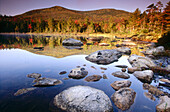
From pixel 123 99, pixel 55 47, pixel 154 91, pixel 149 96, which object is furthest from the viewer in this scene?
pixel 55 47

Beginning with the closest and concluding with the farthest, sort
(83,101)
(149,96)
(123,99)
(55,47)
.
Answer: (83,101)
(123,99)
(149,96)
(55,47)

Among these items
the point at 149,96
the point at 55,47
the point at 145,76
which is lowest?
the point at 149,96

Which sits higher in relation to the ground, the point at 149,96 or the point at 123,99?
the point at 123,99

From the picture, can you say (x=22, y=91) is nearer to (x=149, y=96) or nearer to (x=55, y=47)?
(x=149, y=96)

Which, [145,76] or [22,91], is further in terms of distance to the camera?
[145,76]

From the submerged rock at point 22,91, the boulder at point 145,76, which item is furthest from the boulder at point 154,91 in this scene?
the submerged rock at point 22,91

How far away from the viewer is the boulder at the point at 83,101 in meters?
3.04

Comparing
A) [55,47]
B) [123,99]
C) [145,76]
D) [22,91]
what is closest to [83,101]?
[123,99]

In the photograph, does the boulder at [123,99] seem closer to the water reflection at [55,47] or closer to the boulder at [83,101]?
the boulder at [83,101]

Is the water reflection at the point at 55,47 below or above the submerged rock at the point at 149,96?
above

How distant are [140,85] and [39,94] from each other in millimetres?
4526

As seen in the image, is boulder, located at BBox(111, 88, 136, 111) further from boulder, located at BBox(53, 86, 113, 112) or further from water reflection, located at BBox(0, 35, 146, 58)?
water reflection, located at BBox(0, 35, 146, 58)

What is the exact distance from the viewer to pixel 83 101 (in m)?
3.21

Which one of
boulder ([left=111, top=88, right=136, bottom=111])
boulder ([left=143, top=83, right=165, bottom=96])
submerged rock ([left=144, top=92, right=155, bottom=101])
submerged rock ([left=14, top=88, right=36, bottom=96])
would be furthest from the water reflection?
submerged rock ([left=144, top=92, right=155, bottom=101])
